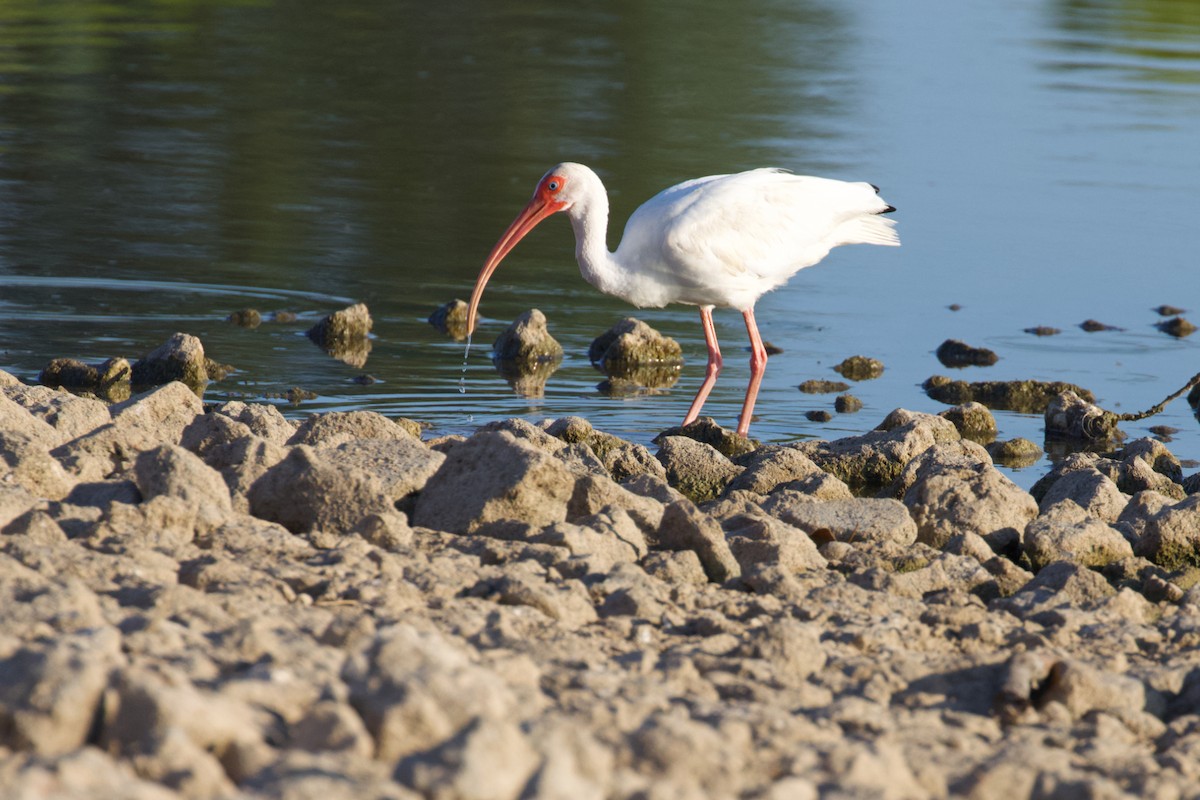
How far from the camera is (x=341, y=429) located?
713cm

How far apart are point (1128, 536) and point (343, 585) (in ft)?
12.0

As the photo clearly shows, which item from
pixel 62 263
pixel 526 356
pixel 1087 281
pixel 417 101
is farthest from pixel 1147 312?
pixel 417 101

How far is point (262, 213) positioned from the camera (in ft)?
52.0

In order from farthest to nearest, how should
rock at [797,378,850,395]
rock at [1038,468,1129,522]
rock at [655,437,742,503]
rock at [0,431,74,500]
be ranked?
rock at [797,378,850,395]
rock at [655,437,742,503]
rock at [1038,468,1129,522]
rock at [0,431,74,500]

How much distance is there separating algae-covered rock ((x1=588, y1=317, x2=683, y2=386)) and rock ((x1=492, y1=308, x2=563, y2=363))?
33 cm

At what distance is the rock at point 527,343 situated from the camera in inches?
445

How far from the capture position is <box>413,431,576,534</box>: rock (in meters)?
5.89

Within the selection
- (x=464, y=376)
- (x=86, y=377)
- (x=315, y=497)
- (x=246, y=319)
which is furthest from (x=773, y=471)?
(x=246, y=319)

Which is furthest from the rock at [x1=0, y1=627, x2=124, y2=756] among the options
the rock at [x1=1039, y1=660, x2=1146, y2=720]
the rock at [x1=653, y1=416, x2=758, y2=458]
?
the rock at [x1=653, y1=416, x2=758, y2=458]

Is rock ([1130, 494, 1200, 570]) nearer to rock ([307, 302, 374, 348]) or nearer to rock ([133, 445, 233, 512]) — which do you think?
rock ([133, 445, 233, 512])

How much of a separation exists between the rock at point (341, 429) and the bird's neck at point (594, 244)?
9.70 feet

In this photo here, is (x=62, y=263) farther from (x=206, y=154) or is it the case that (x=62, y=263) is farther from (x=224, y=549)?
(x=224, y=549)

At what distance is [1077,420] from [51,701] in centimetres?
779

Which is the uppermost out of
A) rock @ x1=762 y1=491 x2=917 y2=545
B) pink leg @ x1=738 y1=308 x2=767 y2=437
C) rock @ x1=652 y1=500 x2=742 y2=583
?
rock @ x1=652 y1=500 x2=742 y2=583
